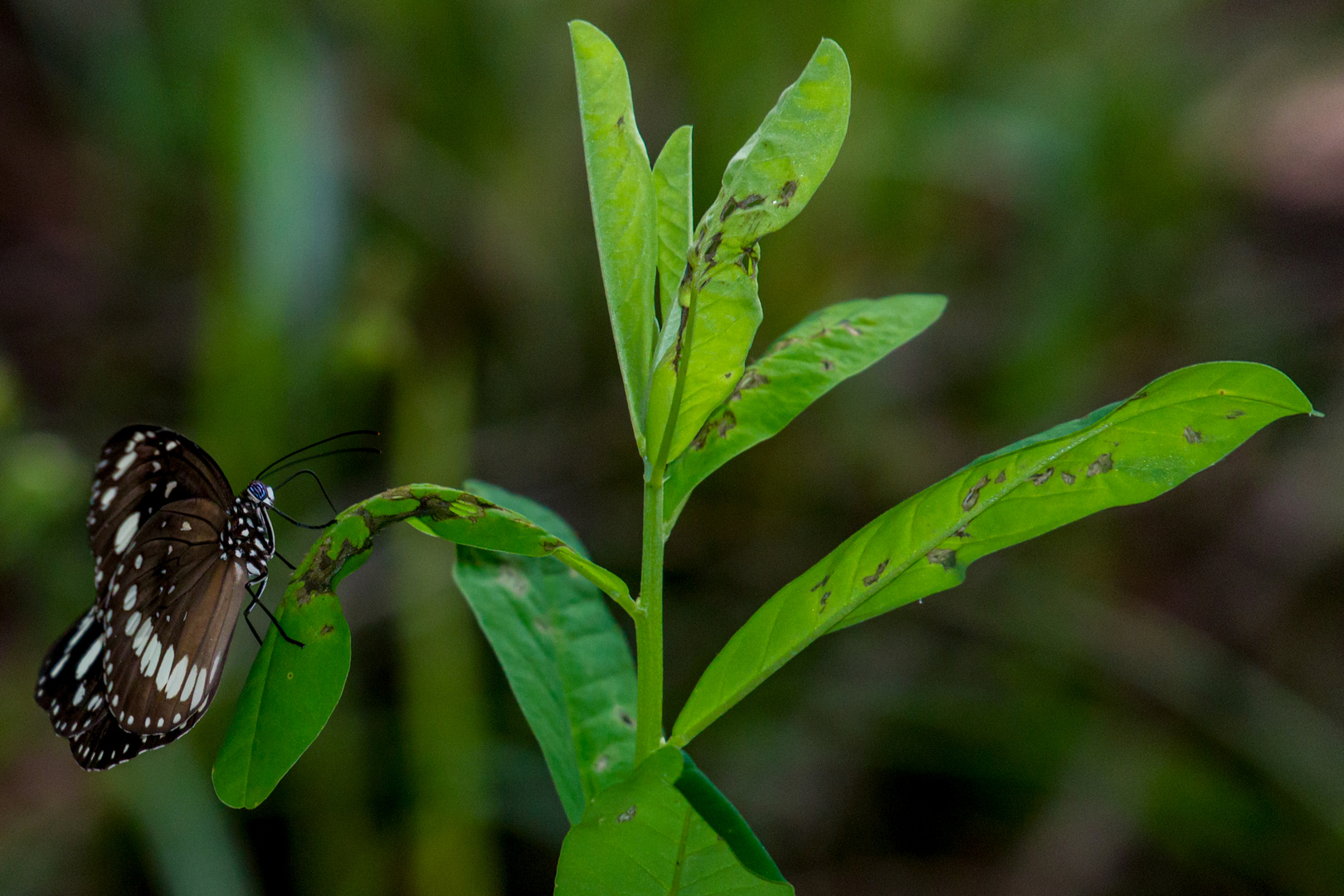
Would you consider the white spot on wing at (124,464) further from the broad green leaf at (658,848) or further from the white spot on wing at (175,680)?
the broad green leaf at (658,848)

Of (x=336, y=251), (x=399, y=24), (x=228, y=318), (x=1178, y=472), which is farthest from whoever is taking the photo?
(x=399, y=24)

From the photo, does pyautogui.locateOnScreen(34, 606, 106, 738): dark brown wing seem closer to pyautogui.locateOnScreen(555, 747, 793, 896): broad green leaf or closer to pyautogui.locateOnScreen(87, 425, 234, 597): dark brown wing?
pyautogui.locateOnScreen(87, 425, 234, 597): dark brown wing

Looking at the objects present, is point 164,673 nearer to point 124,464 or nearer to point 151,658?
point 151,658

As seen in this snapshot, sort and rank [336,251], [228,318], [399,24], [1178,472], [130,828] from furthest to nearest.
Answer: [399,24]
[336,251]
[228,318]
[130,828]
[1178,472]

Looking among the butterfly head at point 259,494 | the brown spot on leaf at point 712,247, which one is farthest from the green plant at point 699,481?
the butterfly head at point 259,494

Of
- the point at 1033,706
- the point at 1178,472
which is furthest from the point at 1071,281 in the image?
the point at 1178,472

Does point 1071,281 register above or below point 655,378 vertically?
below

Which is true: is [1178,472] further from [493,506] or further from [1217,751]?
[1217,751]
